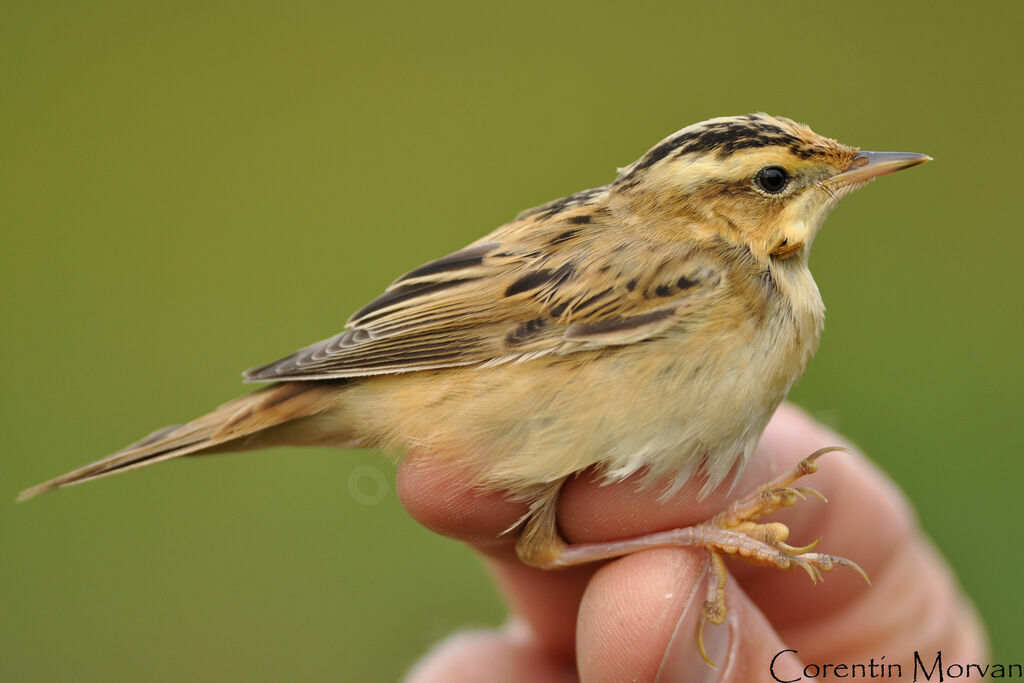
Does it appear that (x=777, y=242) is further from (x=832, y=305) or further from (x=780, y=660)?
(x=832, y=305)

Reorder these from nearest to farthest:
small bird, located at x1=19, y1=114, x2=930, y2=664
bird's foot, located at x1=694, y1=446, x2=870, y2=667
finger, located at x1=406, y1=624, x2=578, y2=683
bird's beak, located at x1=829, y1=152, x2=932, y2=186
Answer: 1. small bird, located at x1=19, y1=114, x2=930, y2=664
2. bird's beak, located at x1=829, y1=152, x2=932, y2=186
3. bird's foot, located at x1=694, y1=446, x2=870, y2=667
4. finger, located at x1=406, y1=624, x2=578, y2=683

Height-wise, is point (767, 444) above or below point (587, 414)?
below

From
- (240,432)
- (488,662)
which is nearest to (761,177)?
(240,432)

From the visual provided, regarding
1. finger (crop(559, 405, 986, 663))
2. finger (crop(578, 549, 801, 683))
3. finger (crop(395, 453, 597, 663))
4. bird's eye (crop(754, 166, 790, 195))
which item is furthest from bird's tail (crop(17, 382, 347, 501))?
finger (crop(559, 405, 986, 663))

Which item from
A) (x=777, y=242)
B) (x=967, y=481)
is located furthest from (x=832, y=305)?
(x=777, y=242)

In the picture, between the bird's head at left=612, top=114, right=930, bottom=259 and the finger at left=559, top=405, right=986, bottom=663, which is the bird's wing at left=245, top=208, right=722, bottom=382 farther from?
the finger at left=559, top=405, right=986, bottom=663

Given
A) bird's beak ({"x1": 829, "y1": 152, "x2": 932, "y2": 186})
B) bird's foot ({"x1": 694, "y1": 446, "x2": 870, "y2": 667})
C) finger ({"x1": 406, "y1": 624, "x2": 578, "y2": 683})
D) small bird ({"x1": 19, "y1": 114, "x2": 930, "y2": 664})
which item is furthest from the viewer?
finger ({"x1": 406, "y1": 624, "x2": 578, "y2": 683})

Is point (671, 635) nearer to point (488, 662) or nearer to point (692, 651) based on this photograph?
point (692, 651)
